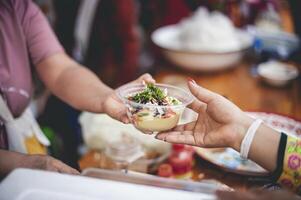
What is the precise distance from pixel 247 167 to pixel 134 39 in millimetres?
2050

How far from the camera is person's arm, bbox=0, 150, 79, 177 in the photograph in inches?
39.0

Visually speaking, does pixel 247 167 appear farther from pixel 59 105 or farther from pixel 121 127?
pixel 59 105

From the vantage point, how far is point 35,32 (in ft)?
5.01

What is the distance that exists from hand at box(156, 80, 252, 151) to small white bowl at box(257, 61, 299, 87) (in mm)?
1030

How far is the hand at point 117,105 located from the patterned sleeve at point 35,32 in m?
0.38

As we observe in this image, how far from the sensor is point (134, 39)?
3.25 metres

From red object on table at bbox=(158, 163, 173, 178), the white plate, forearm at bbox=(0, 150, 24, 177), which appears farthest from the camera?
red object on table at bbox=(158, 163, 173, 178)

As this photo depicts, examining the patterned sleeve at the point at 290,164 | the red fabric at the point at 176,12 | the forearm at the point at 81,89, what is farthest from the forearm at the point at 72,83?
the red fabric at the point at 176,12

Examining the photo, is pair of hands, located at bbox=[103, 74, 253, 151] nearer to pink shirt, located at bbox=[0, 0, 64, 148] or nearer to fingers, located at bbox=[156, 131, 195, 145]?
fingers, located at bbox=[156, 131, 195, 145]

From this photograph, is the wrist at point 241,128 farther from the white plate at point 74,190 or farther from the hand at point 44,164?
the hand at point 44,164

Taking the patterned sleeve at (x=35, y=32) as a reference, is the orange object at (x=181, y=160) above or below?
below

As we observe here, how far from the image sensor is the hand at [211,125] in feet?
3.62

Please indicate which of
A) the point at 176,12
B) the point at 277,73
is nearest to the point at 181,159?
the point at 277,73

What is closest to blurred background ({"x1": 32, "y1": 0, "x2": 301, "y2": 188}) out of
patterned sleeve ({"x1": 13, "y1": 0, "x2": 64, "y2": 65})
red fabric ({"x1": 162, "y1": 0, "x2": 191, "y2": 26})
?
red fabric ({"x1": 162, "y1": 0, "x2": 191, "y2": 26})
